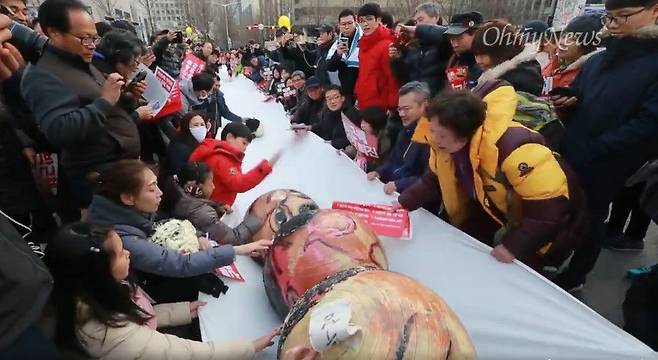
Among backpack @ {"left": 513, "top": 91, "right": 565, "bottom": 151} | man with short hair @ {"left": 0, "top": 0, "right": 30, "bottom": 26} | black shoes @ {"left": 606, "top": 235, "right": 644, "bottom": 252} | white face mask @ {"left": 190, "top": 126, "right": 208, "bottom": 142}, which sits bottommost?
black shoes @ {"left": 606, "top": 235, "right": 644, "bottom": 252}

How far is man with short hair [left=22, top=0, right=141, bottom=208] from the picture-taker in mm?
2213

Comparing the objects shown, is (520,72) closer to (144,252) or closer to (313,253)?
(313,253)

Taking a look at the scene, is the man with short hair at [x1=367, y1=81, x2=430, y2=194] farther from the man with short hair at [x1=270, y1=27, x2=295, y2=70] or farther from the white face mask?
the man with short hair at [x1=270, y1=27, x2=295, y2=70]

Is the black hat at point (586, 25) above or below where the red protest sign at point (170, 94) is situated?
above

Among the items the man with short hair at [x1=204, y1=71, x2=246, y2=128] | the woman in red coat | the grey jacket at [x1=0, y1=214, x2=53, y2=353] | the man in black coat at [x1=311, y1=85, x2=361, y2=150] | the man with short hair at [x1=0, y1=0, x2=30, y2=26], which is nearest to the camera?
the grey jacket at [x1=0, y1=214, x2=53, y2=353]

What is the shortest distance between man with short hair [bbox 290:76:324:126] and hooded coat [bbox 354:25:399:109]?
120 centimetres

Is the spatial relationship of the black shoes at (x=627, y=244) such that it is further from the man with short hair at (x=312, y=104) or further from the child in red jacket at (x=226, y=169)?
the man with short hair at (x=312, y=104)

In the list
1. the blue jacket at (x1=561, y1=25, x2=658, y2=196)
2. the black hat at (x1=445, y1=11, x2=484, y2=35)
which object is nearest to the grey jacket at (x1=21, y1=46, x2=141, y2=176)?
the black hat at (x1=445, y1=11, x2=484, y2=35)

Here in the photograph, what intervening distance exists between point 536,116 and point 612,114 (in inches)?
22.8

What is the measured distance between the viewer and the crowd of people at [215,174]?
5.14 feet

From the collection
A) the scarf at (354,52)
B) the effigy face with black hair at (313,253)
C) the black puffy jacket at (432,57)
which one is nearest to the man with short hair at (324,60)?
the scarf at (354,52)

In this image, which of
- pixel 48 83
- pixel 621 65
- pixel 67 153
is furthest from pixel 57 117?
pixel 621 65

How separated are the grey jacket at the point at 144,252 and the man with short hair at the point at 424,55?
278 centimetres

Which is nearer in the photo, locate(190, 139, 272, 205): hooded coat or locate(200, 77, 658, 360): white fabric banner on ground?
locate(200, 77, 658, 360): white fabric banner on ground
